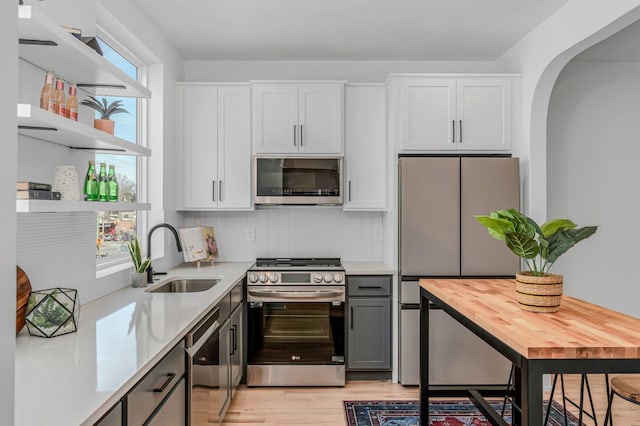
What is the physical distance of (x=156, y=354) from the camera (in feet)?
4.89

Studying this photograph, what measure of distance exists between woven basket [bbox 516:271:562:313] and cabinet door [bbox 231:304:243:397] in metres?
1.91

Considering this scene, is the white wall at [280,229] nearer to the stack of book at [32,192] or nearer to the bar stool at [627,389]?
the bar stool at [627,389]

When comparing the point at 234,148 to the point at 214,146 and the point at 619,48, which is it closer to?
the point at 214,146

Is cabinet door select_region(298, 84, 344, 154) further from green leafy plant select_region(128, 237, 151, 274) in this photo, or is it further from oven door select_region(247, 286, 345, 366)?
green leafy plant select_region(128, 237, 151, 274)

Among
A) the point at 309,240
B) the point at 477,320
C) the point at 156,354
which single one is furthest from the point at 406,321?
the point at 156,354

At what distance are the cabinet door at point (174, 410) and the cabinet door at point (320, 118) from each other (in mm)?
2273

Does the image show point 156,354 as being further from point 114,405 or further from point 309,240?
point 309,240

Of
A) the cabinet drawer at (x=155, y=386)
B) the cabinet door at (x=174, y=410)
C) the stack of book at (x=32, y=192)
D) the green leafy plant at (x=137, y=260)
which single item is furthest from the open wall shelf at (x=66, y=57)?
the cabinet door at (x=174, y=410)

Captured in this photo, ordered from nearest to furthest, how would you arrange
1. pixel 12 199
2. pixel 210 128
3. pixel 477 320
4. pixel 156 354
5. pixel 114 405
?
pixel 12 199
pixel 114 405
pixel 156 354
pixel 477 320
pixel 210 128

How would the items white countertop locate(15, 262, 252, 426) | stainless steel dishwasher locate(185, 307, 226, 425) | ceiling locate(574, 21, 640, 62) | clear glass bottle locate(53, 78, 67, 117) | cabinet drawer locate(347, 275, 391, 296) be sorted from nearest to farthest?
white countertop locate(15, 262, 252, 426) → clear glass bottle locate(53, 78, 67, 117) → stainless steel dishwasher locate(185, 307, 226, 425) → ceiling locate(574, 21, 640, 62) → cabinet drawer locate(347, 275, 391, 296)

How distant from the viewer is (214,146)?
3.74m

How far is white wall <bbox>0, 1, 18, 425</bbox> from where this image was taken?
2.05ft

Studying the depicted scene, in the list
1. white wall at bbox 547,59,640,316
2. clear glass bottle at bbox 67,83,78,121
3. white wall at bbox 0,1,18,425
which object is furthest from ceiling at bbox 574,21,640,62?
white wall at bbox 0,1,18,425

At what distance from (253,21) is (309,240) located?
190 centimetres
